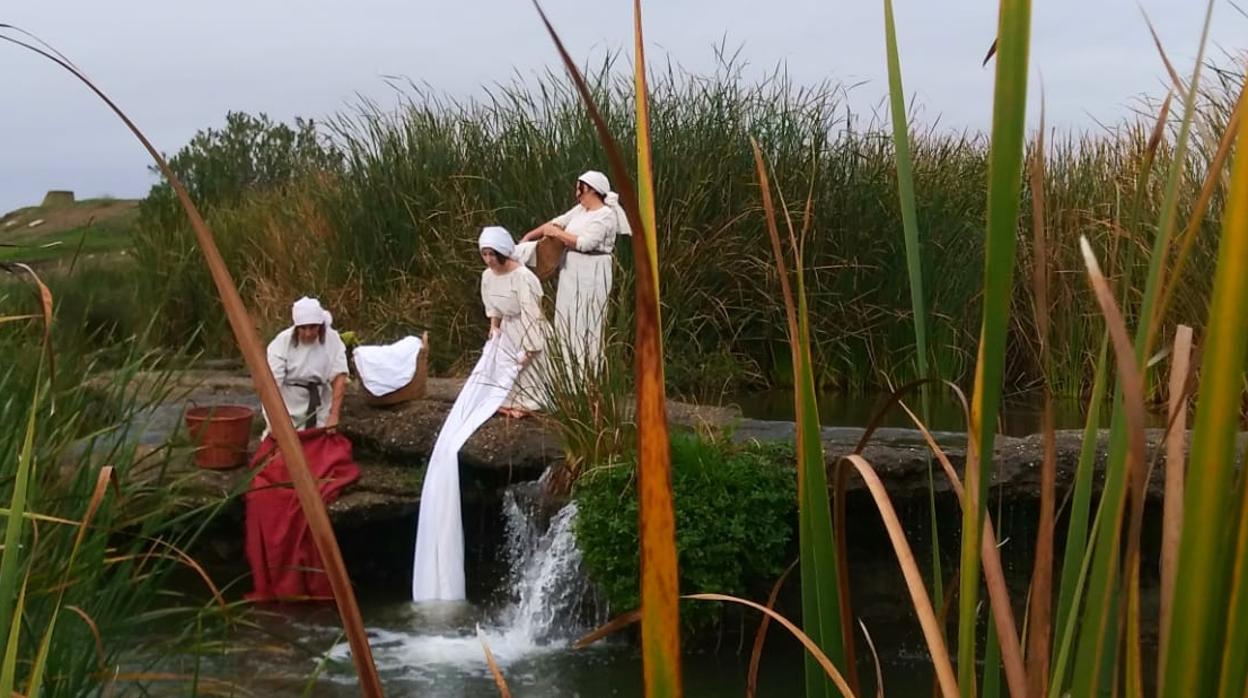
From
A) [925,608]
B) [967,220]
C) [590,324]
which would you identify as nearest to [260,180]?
[967,220]

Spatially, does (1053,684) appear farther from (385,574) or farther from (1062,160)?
(1062,160)

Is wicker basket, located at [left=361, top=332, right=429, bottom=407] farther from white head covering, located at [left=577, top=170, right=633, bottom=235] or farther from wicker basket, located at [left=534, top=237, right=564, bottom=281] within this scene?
white head covering, located at [left=577, top=170, right=633, bottom=235]

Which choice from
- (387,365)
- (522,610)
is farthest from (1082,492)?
(387,365)

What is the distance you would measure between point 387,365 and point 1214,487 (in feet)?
27.2

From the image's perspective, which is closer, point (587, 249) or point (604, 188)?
point (587, 249)

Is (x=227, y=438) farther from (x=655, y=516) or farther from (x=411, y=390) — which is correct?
(x=655, y=516)

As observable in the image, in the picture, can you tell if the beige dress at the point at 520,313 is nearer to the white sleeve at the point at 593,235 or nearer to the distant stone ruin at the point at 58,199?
the white sleeve at the point at 593,235

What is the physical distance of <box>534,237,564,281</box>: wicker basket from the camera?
930 centimetres

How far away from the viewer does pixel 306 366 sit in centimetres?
840

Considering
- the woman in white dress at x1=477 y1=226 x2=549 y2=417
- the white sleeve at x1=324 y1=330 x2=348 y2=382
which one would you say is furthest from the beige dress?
the white sleeve at x1=324 y1=330 x2=348 y2=382

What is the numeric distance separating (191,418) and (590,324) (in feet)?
8.44

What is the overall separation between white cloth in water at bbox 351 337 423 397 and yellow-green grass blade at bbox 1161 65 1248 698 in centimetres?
815

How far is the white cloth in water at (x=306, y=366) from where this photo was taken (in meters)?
8.38

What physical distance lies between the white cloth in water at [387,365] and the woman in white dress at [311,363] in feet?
0.75
